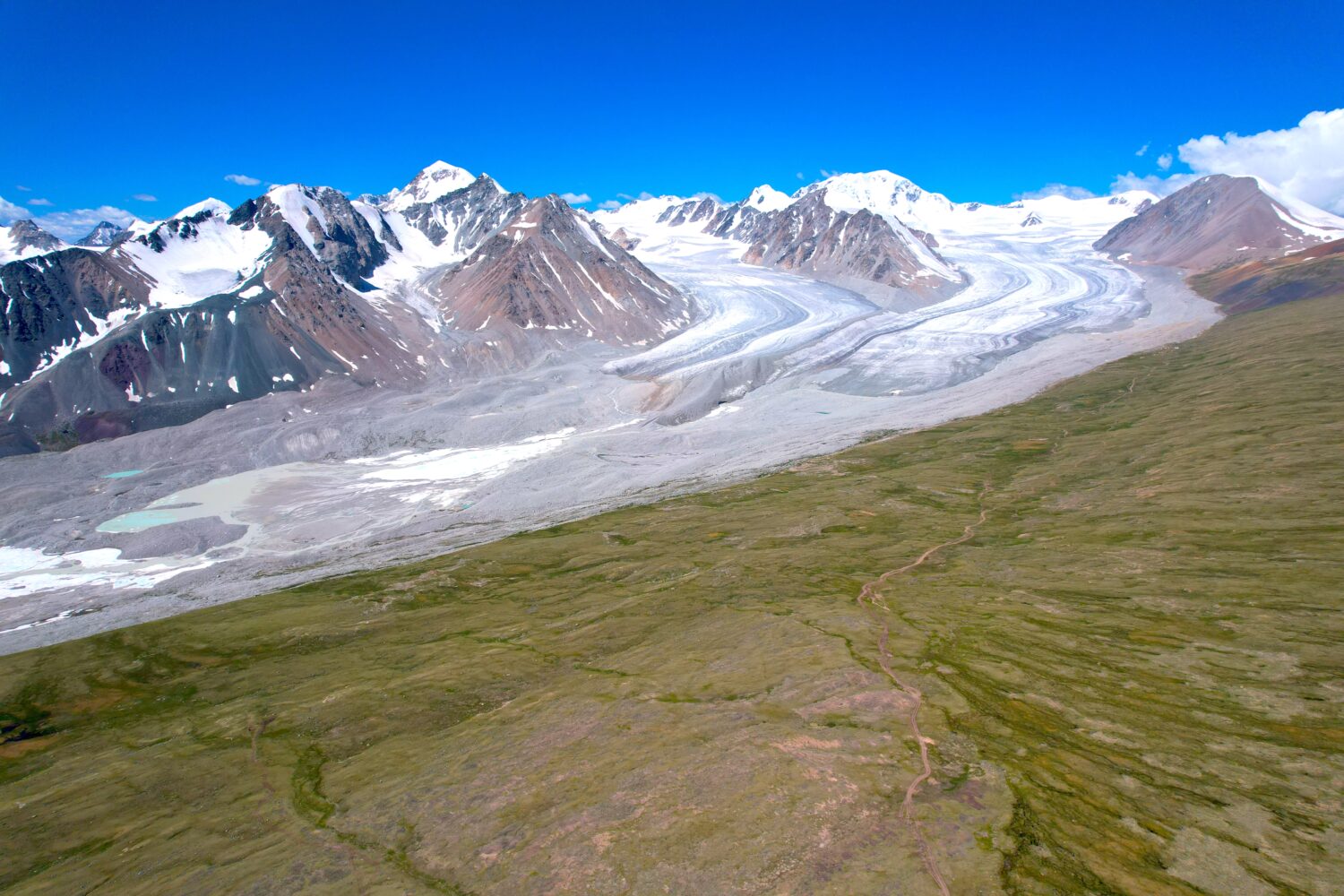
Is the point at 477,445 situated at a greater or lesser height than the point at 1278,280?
lesser

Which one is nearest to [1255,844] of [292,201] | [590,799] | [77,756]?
[590,799]

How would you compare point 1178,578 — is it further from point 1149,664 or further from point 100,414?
point 100,414

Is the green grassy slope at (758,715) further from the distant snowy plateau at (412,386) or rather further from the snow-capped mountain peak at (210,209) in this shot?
the snow-capped mountain peak at (210,209)

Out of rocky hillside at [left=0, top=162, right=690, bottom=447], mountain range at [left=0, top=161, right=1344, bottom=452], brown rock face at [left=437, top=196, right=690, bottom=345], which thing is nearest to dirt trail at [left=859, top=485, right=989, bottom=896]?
mountain range at [left=0, top=161, right=1344, bottom=452]

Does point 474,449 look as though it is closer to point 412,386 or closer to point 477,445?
point 477,445

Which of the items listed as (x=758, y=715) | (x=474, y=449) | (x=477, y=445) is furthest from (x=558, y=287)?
(x=758, y=715)
